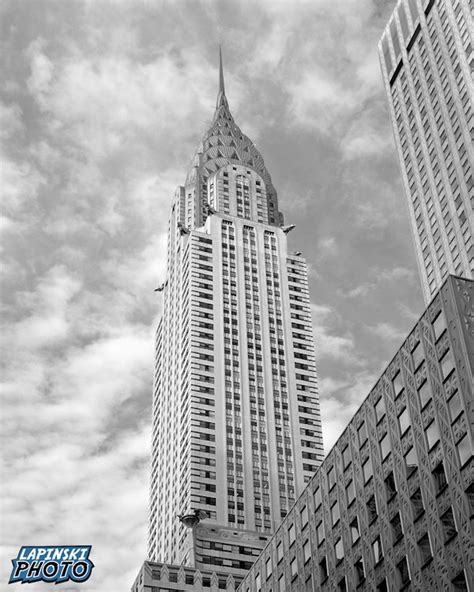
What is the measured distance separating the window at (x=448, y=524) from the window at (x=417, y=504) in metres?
2.90

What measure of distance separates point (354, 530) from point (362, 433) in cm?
742

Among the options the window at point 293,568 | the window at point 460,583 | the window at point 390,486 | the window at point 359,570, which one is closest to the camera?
the window at point 460,583

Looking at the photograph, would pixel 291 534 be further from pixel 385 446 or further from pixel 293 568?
pixel 385 446

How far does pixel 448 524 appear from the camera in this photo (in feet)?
188

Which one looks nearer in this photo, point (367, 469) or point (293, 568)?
point (367, 469)

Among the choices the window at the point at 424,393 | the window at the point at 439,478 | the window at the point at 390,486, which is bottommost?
the window at the point at 439,478

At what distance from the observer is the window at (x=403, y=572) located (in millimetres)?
61188

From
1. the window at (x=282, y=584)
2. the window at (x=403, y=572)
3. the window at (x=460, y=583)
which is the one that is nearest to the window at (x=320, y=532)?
the window at (x=282, y=584)

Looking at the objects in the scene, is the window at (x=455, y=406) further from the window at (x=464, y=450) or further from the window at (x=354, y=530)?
the window at (x=354, y=530)

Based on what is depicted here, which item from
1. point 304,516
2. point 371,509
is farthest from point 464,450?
point 304,516

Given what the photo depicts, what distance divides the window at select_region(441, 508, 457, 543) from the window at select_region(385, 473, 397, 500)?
289 inches

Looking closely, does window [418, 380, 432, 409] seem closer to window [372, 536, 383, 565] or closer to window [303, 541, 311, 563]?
window [372, 536, 383, 565]

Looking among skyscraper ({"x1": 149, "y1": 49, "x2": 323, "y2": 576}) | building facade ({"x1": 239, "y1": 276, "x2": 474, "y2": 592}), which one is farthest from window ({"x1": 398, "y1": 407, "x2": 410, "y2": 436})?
skyscraper ({"x1": 149, "y1": 49, "x2": 323, "y2": 576})

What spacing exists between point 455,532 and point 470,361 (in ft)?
35.6
